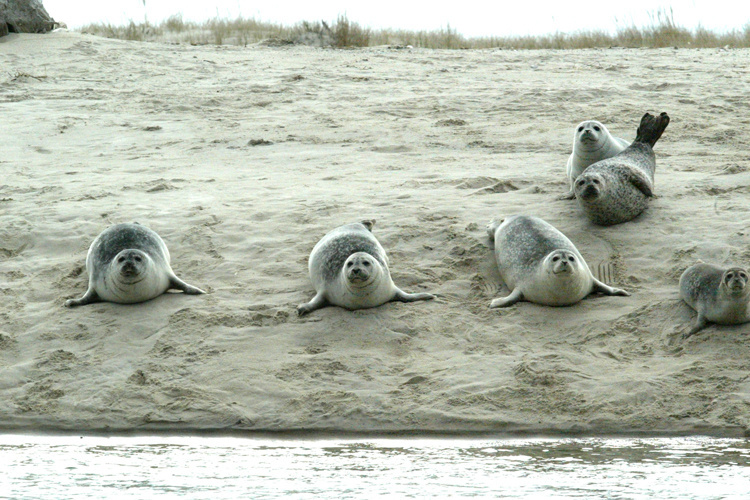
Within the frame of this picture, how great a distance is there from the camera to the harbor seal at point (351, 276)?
5.45 m

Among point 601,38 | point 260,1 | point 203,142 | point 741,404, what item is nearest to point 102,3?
point 260,1

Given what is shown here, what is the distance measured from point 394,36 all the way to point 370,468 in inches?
430

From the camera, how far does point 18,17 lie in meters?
12.3

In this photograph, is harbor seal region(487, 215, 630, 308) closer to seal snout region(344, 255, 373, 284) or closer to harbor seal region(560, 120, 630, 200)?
seal snout region(344, 255, 373, 284)

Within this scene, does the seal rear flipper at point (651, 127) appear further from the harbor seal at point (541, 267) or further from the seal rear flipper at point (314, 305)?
the seal rear flipper at point (314, 305)

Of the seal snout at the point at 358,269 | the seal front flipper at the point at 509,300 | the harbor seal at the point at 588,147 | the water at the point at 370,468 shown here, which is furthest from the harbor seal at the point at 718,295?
the harbor seal at the point at 588,147

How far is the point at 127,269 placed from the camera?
18.2 feet

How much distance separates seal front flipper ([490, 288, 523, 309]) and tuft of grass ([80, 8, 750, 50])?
8.14 m

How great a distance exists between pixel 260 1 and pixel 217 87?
1232 centimetres

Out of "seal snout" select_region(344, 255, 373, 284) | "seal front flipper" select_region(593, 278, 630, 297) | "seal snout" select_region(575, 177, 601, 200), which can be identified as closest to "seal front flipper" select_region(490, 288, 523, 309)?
"seal front flipper" select_region(593, 278, 630, 297)

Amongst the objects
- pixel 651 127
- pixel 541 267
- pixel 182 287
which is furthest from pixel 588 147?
pixel 182 287

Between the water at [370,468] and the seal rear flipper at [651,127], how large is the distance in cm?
321

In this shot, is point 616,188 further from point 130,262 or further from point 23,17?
point 23,17

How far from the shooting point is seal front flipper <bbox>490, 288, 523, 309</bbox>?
5.54m
